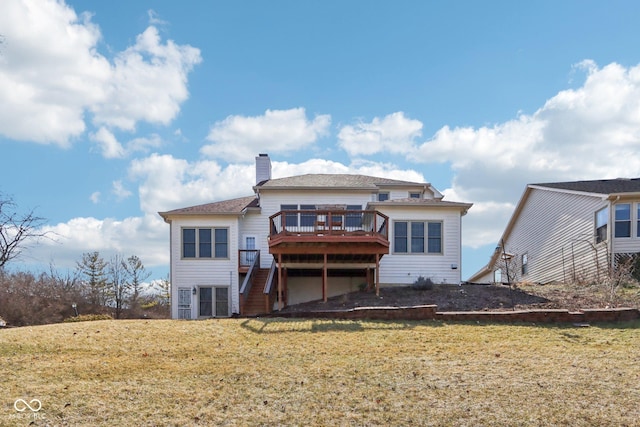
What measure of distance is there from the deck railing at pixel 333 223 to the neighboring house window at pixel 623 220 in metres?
8.77

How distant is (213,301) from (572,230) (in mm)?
15162

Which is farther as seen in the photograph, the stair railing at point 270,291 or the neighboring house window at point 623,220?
the neighboring house window at point 623,220

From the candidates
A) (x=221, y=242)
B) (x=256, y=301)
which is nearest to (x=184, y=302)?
(x=221, y=242)

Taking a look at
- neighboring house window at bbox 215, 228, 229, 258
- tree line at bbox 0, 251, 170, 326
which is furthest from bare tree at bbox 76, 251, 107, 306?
neighboring house window at bbox 215, 228, 229, 258

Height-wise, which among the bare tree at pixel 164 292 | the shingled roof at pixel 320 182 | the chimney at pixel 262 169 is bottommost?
the bare tree at pixel 164 292

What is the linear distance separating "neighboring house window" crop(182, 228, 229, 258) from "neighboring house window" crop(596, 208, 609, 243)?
1446 cm

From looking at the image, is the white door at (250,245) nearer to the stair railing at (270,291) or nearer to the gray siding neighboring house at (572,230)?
the stair railing at (270,291)

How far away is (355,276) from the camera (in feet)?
70.7

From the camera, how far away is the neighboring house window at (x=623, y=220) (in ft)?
65.9

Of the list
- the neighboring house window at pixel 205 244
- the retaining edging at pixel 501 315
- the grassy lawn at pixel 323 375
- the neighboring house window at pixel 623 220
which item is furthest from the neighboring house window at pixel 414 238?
the grassy lawn at pixel 323 375

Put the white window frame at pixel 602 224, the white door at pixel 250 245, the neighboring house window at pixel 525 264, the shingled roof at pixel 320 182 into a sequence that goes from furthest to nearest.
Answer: the neighboring house window at pixel 525 264
the shingled roof at pixel 320 182
the white door at pixel 250 245
the white window frame at pixel 602 224

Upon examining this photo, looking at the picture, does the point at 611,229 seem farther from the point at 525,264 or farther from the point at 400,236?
the point at 525,264

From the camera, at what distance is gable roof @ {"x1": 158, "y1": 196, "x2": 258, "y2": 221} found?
20969mm

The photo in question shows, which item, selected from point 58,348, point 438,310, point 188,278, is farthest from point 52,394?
point 188,278
